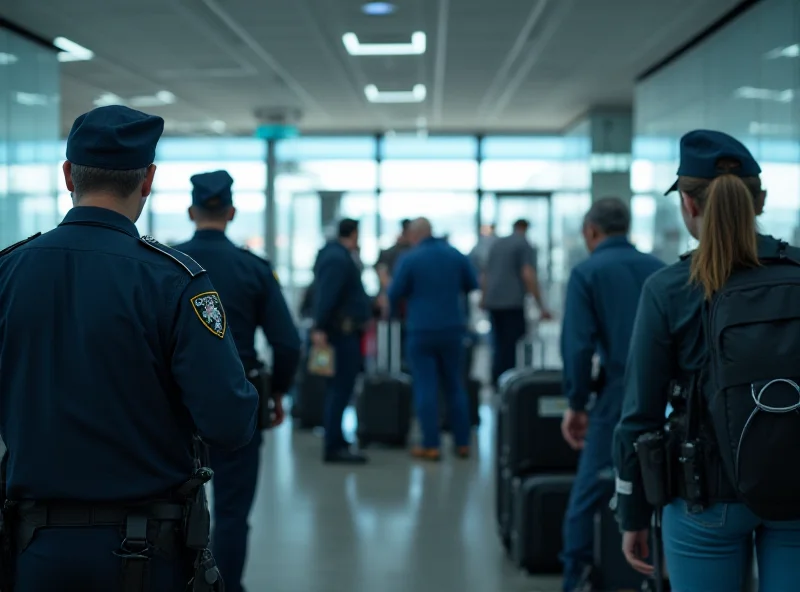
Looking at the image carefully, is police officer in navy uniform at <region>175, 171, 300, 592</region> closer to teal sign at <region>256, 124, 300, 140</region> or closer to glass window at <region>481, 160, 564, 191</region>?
teal sign at <region>256, 124, 300, 140</region>

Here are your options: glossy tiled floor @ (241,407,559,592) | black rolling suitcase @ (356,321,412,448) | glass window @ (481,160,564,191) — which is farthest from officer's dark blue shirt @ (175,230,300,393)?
glass window @ (481,160,564,191)

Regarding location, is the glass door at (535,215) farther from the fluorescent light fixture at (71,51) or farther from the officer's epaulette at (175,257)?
the officer's epaulette at (175,257)

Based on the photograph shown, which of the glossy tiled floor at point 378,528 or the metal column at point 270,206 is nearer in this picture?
the glossy tiled floor at point 378,528

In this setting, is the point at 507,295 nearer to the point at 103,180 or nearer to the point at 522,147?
the point at 522,147

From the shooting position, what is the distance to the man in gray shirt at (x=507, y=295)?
343 inches

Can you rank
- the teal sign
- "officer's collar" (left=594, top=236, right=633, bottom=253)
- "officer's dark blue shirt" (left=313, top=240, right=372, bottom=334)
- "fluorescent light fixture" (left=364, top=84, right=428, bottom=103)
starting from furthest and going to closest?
the teal sign, "fluorescent light fixture" (left=364, top=84, right=428, bottom=103), "officer's dark blue shirt" (left=313, top=240, right=372, bottom=334), "officer's collar" (left=594, top=236, right=633, bottom=253)

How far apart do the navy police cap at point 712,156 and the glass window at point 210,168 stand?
12161 millimetres

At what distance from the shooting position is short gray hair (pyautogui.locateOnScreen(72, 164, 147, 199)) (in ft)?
5.95

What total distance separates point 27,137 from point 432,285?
334 cm

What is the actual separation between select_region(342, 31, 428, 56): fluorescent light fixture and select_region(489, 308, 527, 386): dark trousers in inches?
97.7

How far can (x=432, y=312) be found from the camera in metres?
6.31

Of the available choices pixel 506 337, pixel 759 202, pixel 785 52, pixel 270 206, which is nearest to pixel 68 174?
pixel 759 202

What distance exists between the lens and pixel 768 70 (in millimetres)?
5699

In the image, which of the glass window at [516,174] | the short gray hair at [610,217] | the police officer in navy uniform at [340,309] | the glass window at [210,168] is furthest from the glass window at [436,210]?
the short gray hair at [610,217]
